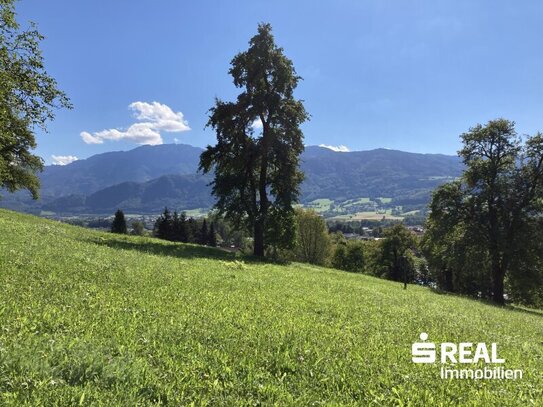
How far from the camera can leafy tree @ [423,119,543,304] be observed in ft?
118

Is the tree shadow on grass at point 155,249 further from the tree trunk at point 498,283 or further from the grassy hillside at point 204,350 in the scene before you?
the tree trunk at point 498,283

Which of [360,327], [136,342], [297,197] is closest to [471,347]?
[360,327]

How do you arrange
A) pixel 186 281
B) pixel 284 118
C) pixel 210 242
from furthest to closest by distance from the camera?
pixel 210 242 < pixel 284 118 < pixel 186 281

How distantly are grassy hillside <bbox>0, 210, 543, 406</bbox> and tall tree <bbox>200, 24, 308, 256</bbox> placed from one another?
2185cm

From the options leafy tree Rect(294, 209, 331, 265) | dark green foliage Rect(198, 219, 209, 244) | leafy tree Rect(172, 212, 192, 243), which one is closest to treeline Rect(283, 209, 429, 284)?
leafy tree Rect(294, 209, 331, 265)

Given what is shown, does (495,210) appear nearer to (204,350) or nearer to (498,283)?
(498,283)

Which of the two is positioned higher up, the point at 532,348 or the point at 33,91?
the point at 33,91

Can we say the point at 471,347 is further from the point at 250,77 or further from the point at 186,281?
the point at 250,77

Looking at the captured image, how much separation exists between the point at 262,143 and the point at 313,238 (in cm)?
5621

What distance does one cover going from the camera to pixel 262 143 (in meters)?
33.6

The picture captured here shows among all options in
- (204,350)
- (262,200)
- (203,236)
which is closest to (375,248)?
(203,236)

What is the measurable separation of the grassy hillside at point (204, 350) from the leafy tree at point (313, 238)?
243ft

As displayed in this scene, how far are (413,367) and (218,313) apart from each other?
4.62 m

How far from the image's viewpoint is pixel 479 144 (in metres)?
38.9
